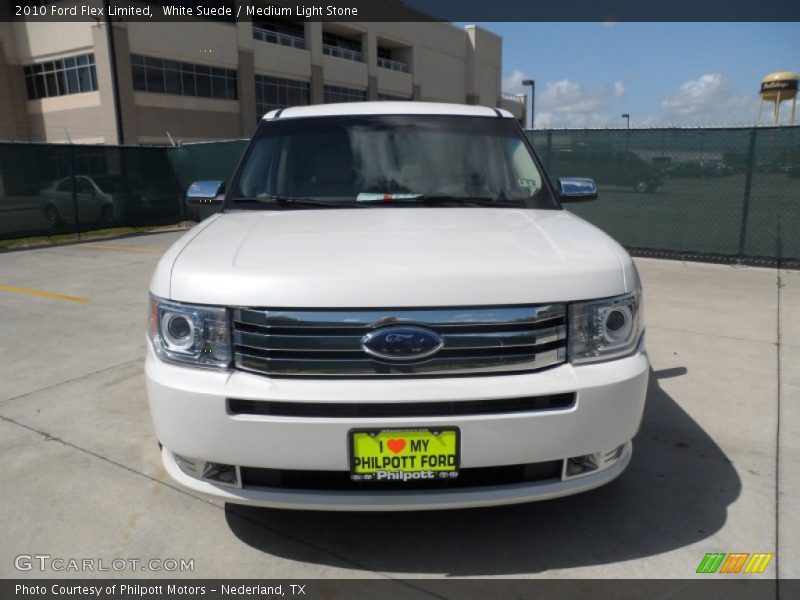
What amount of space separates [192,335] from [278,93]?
39.6 m

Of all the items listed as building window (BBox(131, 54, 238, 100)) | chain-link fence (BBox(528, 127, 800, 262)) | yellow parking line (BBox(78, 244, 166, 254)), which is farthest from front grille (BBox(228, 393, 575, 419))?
building window (BBox(131, 54, 238, 100))

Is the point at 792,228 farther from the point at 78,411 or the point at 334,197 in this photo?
the point at 78,411

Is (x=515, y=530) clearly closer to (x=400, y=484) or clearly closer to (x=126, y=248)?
(x=400, y=484)

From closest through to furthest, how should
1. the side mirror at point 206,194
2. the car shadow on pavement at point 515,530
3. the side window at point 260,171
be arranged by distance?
the car shadow on pavement at point 515,530, the side window at point 260,171, the side mirror at point 206,194

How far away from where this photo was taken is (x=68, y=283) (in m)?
8.41

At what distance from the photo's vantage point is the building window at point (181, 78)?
30.8 meters

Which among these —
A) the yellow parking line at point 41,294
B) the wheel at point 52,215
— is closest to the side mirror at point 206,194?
the yellow parking line at point 41,294

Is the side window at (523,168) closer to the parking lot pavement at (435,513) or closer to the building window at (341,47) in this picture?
the parking lot pavement at (435,513)

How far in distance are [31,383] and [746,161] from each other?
942 cm

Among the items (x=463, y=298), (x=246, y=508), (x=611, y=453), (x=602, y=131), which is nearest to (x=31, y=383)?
(x=246, y=508)

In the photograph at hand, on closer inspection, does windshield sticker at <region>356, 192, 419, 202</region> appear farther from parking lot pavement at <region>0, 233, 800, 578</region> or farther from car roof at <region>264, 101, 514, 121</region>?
parking lot pavement at <region>0, 233, 800, 578</region>

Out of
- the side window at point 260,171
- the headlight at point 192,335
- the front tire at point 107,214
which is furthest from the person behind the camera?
the front tire at point 107,214

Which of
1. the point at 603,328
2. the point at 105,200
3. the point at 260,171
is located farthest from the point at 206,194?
the point at 105,200

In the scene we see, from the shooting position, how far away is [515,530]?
2.71m
